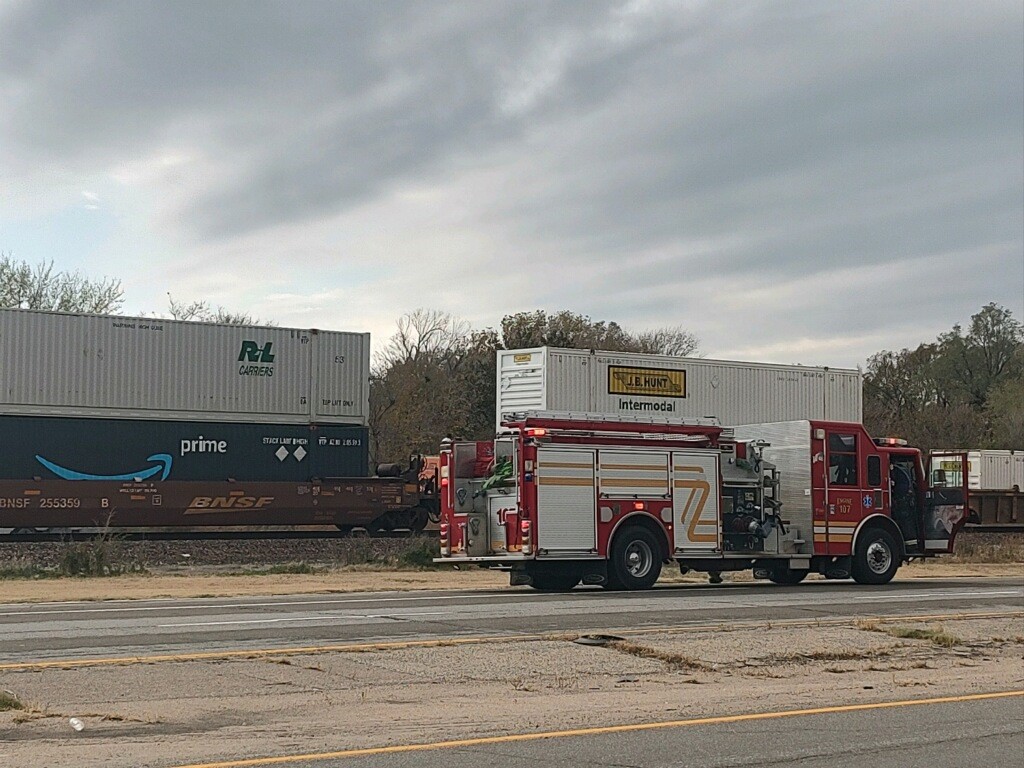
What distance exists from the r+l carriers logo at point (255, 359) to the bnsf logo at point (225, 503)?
2.96 meters

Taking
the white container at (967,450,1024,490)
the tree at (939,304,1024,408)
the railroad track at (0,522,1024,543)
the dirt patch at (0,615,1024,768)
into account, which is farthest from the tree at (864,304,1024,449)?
the dirt patch at (0,615,1024,768)

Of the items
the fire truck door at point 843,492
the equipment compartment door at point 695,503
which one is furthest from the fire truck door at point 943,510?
the equipment compartment door at point 695,503

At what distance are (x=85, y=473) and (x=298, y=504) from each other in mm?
4784

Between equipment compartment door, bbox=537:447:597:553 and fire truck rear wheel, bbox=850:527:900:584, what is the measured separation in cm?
509

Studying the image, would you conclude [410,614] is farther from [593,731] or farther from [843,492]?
[843,492]

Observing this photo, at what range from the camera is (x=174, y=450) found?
29.6 meters

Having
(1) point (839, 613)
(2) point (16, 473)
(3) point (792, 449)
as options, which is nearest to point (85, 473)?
(2) point (16, 473)

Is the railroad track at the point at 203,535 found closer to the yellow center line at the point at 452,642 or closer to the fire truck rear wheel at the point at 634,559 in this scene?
the fire truck rear wheel at the point at 634,559

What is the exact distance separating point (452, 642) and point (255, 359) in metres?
18.8

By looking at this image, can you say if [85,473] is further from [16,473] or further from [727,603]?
[727,603]

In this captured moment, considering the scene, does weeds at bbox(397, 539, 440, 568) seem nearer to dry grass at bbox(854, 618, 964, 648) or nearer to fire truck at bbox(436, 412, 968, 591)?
fire truck at bbox(436, 412, 968, 591)

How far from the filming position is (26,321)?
28844 mm

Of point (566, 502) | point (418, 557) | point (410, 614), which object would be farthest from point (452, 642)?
point (418, 557)

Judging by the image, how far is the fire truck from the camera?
64.7ft
